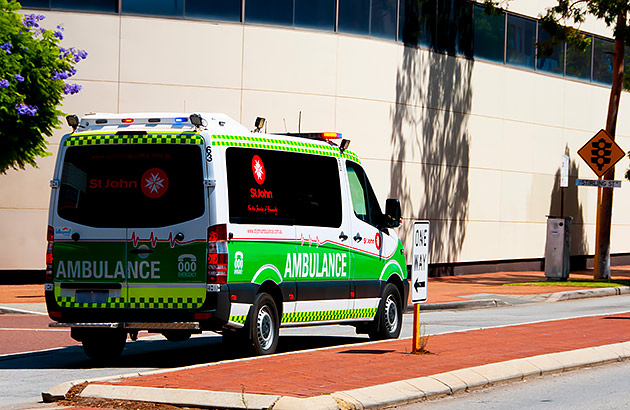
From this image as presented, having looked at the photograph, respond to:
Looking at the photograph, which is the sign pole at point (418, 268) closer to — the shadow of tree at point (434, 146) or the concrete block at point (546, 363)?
the concrete block at point (546, 363)

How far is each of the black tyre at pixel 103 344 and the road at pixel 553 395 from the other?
4.77 meters

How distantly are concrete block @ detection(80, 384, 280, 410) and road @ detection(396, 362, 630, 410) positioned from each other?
1386 millimetres

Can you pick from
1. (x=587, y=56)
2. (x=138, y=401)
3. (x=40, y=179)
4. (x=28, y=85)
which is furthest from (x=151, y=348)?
(x=587, y=56)

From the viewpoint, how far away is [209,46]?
27.0 metres

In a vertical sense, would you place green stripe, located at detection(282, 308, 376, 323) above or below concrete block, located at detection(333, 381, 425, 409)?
above

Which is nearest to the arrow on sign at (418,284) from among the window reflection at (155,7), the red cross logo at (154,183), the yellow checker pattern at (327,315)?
the yellow checker pattern at (327,315)

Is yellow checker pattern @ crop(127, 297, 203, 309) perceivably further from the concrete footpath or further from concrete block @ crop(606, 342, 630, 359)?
concrete block @ crop(606, 342, 630, 359)

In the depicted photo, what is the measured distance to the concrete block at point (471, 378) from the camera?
10379 mm

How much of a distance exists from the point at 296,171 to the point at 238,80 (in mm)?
14405

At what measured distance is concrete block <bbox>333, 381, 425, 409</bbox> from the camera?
9078 mm

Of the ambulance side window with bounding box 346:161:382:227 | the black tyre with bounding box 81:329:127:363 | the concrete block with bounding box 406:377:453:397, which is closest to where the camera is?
the concrete block with bounding box 406:377:453:397

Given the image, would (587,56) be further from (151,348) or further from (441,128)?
(151,348)

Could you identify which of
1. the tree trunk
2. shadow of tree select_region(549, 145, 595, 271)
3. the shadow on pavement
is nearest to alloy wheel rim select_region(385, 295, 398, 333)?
the shadow on pavement

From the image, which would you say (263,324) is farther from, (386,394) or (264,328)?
(386,394)
